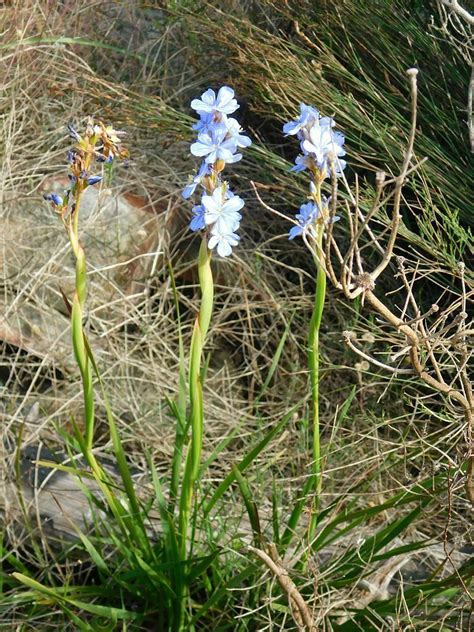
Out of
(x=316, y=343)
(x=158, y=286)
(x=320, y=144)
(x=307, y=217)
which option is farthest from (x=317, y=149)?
(x=158, y=286)

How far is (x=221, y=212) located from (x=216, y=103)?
16cm

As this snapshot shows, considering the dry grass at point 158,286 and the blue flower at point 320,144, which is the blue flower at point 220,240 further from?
the dry grass at point 158,286

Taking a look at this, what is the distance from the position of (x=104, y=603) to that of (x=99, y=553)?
0.34 feet

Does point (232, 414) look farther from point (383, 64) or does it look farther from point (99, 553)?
point (383, 64)

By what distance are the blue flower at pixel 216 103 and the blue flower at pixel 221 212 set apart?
0.38 feet

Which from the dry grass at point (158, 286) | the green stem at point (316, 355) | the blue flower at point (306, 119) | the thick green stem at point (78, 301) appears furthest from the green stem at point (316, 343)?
the dry grass at point (158, 286)

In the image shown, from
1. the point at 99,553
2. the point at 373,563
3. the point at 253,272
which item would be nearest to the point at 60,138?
the point at 253,272

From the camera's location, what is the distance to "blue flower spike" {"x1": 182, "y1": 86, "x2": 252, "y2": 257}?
4.24 feet

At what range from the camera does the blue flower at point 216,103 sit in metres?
1.29

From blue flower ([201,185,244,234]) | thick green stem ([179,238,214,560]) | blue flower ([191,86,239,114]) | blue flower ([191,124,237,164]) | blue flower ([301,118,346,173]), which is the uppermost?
blue flower ([301,118,346,173])

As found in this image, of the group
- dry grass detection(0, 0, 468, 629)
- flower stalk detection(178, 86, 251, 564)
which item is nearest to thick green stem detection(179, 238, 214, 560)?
flower stalk detection(178, 86, 251, 564)

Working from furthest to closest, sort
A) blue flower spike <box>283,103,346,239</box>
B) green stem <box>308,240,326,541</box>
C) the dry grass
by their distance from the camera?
the dry grass, green stem <box>308,240,326,541</box>, blue flower spike <box>283,103,346,239</box>

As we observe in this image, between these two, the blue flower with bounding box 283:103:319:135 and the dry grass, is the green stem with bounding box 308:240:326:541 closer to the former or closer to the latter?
the blue flower with bounding box 283:103:319:135

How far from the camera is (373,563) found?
175cm
